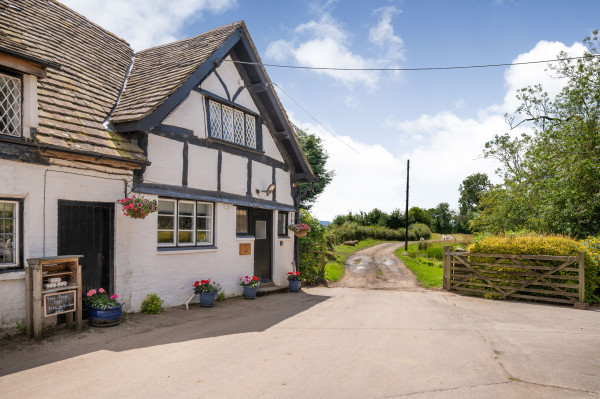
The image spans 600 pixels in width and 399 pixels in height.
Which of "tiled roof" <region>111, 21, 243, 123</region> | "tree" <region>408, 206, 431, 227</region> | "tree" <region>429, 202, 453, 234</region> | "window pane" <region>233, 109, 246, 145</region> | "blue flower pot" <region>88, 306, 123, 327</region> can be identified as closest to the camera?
"blue flower pot" <region>88, 306, 123, 327</region>

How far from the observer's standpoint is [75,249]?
25.9 ft

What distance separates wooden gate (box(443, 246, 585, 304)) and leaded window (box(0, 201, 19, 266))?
12.3 metres

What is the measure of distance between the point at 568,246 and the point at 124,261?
39.5ft

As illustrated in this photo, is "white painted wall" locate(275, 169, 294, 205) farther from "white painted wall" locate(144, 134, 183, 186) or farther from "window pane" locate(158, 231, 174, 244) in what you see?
"window pane" locate(158, 231, 174, 244)

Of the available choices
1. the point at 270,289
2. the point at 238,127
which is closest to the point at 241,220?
the point at 270,289

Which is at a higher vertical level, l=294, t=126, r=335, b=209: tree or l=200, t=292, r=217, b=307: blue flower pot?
l=294, t=126, r=335, b=209: tree

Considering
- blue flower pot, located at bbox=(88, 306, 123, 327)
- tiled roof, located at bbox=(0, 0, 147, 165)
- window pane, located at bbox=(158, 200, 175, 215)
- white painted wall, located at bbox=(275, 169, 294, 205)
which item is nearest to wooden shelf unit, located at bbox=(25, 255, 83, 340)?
blue flower pot, located at bbox=(88, 306, 123, 327)

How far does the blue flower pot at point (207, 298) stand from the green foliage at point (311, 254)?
5.88m

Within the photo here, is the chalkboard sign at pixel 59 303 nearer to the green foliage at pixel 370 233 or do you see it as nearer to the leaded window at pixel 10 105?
the leaded window at pixel 10 105

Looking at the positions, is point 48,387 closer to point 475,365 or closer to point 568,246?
point 475,365

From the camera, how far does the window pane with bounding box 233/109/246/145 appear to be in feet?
40.8

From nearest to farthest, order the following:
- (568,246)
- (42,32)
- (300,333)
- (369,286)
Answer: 1. (300,333)
2. (42,32)
3. (568,246)
4. (369,286)

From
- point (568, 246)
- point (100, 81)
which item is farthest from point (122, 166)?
point (568, 246)

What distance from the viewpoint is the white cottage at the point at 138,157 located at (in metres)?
7.02
